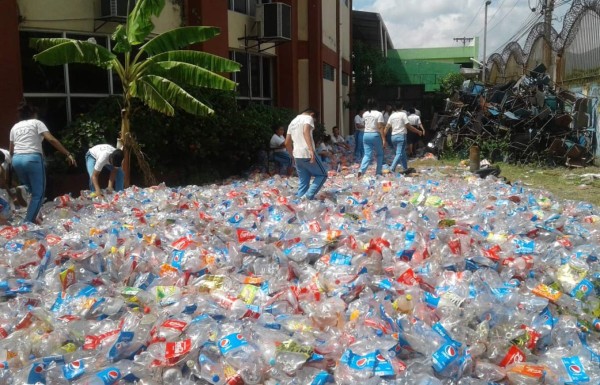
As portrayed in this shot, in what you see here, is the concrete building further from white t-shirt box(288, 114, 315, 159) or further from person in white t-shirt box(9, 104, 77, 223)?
white t-shirt box(288, 114, 315, 159)

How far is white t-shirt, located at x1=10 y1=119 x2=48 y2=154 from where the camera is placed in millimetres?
6781

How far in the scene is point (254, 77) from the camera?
1575 centimetres


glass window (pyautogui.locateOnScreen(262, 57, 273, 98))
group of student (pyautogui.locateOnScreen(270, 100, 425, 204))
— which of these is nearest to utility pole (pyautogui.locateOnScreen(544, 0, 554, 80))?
group of student (pyautogui.locateOnScreen(270, 100, 425, 204))

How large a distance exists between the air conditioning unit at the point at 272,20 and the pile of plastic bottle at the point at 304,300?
9106mm

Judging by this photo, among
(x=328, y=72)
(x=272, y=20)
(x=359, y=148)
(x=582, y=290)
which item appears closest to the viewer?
(x=582, y=290)

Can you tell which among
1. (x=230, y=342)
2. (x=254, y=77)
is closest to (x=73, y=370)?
(x=230, y=342)

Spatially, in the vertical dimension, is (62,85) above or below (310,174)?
above

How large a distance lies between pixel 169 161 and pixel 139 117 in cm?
122

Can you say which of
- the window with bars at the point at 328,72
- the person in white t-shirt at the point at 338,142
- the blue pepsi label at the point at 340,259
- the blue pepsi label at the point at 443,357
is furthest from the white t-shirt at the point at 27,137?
the window with bars at the point at 328,72

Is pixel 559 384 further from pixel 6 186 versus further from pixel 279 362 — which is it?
pixel 6 186

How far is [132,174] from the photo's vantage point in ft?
35.5

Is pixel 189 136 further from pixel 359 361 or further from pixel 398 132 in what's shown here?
pixel 359 361

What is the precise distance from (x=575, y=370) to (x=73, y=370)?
275 centimetres

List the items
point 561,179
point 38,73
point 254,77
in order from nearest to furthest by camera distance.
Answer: point 38,73, point 561,179, point 254,77
